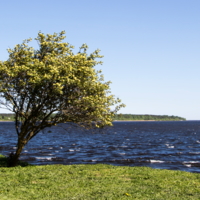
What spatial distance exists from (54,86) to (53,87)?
0.22 metres

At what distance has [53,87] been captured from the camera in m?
20.5

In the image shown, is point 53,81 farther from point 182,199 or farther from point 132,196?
point 182,199

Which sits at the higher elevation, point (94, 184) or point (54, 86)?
point (54, 86)

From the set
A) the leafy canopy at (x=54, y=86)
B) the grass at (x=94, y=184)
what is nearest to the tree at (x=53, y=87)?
the leafy canopy at (x=54, y=86)

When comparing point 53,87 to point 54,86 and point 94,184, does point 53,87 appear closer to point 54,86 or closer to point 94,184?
point 54,86

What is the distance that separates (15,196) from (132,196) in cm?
575

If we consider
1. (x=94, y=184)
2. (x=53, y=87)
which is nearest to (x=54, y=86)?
(x=53, y=87)

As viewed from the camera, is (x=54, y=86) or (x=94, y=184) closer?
(x=94, y=184)

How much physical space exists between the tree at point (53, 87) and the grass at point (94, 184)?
13.0 feet

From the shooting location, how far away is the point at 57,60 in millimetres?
21469

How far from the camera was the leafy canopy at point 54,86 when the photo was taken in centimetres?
2038

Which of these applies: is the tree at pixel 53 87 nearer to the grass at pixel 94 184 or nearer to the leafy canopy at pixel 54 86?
the leafy canopy at pixel 54 86

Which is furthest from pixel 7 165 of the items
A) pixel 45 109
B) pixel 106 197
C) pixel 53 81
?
pixel 106 197

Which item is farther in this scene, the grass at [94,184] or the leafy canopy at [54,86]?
the leafy canopy at [54,86]
